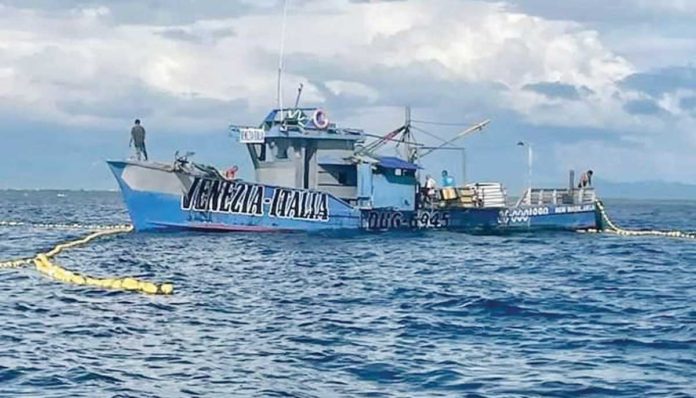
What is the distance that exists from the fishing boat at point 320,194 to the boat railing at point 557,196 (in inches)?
2.2

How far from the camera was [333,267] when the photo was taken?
3516 centimetres

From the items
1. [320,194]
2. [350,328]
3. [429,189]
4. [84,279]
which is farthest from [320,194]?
[350,328]

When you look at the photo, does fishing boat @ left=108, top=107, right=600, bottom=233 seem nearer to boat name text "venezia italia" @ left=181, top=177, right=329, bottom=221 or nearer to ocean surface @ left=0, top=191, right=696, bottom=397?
boat name text "venezia italia" @ left=181, top=177, right=329, bottom=221

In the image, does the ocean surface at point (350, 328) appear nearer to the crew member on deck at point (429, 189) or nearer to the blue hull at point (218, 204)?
the blue hull at point (218, 204)

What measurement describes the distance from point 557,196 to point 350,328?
42.0 meters

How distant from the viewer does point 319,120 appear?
52781 mm

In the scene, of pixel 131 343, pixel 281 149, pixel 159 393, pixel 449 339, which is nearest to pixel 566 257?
pixel 281 149

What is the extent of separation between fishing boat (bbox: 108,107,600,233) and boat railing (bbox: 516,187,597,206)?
6 centimetres

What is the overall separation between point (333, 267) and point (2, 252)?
12691 millimetres

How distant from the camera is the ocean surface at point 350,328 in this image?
16.6 metres

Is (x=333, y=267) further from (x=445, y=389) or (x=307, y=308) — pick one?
(x=445, y=389)

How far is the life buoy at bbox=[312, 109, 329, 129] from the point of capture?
52594 mm

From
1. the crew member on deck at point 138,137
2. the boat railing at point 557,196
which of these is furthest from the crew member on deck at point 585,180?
the crew member on deck at point 138,137

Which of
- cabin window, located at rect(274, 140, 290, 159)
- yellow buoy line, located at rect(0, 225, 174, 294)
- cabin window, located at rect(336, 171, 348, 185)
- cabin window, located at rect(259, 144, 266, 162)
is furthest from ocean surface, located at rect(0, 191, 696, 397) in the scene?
cabin window, located at rect(259, 144, 266, 162)
